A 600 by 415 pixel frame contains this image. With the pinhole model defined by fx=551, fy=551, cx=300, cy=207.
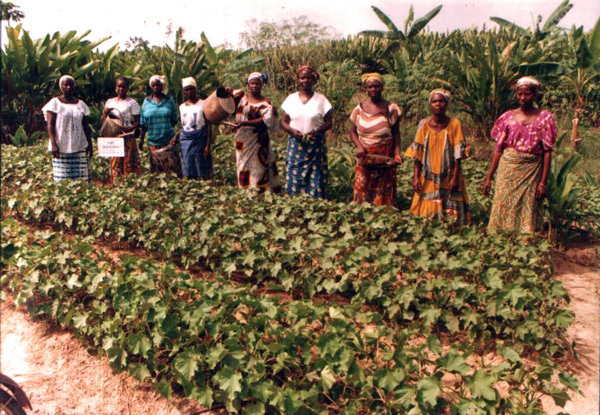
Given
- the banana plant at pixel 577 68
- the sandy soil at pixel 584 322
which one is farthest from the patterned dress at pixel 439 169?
the banana plant at pixel 577 68

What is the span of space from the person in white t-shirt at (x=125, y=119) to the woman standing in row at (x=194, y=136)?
56 cm

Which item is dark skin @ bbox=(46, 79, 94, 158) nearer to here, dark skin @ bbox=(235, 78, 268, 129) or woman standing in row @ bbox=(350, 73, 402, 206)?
dark skin @ bbox=(235, 78, 268, 129)

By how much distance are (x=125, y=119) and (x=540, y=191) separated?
4371mm

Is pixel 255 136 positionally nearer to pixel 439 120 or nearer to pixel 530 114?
pixel 439 120

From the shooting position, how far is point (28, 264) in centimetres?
360

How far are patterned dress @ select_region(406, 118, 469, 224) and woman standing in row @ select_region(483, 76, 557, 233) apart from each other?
0.28 metres

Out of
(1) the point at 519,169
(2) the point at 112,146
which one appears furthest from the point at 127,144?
(1) the point at 519,169

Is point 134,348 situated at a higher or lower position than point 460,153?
lower

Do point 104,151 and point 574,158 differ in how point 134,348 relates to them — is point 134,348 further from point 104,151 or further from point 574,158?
point 574,158

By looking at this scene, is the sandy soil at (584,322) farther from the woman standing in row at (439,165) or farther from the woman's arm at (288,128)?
the woman's arm at (288,128)

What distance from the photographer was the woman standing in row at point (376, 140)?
16.1 ft

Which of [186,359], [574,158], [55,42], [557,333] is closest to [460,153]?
[574,158]

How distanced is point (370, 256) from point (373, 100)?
1.84 m

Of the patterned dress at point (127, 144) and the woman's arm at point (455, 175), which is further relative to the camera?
the patterned dress at point (127, 144)
